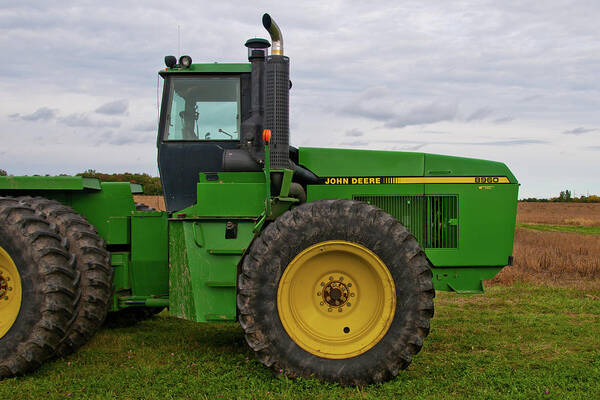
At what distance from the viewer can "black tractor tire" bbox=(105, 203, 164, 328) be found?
22.7 feet

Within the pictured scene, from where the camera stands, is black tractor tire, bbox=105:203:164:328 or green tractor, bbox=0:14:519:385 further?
black tractor tire, bbox=105:203:164:328

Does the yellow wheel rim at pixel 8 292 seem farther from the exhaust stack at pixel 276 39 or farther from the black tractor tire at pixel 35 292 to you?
the exhaust stack at pixel 276 39

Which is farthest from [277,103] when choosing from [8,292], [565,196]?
[565,196]

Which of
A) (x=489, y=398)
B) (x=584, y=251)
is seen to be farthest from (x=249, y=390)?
(x=584, y=251)

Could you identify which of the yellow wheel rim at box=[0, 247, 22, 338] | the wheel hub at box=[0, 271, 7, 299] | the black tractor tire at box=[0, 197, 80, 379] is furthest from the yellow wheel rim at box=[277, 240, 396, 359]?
the wheel hub at box=[0, 271, 7, 299]

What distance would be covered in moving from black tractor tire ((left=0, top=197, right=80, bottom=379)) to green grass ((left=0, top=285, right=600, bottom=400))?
23 cm

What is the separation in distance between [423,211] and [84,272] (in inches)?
139

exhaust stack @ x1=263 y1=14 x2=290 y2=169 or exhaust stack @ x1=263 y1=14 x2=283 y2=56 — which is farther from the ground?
exhaust stack @ x1=263 y1=14 x2=283 y2=56

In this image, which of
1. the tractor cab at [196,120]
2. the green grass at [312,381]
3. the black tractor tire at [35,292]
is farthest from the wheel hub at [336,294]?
the black tractor tire at [35,292]

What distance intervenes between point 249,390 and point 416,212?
256cm

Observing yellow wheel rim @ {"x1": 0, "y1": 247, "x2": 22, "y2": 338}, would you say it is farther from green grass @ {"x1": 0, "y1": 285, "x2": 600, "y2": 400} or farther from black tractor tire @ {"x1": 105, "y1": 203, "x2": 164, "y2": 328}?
black tractor tire @ {"x1": 105, "y1": 203, "x2": 164, "y2": 328}

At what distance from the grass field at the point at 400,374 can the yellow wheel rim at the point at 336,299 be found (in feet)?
1.30

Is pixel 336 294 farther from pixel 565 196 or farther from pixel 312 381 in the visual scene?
pixel 565 196

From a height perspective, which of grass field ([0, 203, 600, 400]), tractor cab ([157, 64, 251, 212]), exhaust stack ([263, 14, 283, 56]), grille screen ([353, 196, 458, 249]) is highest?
exhaust stack ([263, 14, 283, 56])
